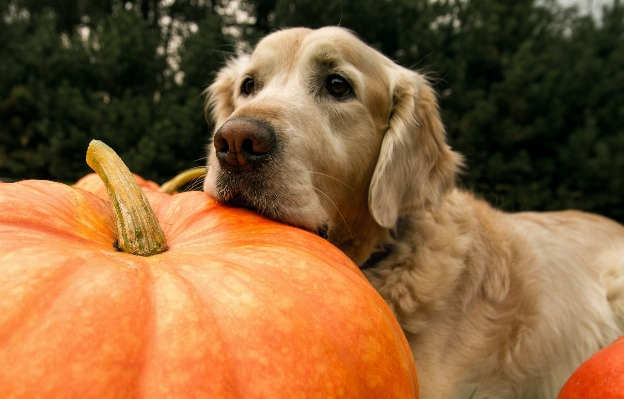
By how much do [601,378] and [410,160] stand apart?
126 cm

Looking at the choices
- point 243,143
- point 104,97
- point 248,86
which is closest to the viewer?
point 243,143

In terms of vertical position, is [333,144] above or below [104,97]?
above

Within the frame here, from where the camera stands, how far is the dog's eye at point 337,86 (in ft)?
7.43

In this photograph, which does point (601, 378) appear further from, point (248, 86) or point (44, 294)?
point (248, 86)

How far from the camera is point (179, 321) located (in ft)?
2.99

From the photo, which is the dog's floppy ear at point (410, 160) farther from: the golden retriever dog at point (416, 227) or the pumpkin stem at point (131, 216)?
the pumpkin stem at point (131, 216)

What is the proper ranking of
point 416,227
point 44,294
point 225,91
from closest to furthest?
point 44,294 < point 416,227 < point 225,91

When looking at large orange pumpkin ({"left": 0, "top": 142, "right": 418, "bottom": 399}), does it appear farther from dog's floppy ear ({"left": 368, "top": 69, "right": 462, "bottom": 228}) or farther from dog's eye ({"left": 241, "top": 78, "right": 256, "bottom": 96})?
dog's eye ({"left": 241, "top": 78, "right": 256, "bottom": 96})

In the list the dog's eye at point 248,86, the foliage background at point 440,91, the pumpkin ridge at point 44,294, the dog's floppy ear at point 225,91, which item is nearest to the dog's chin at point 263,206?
the pumpkin ridge at point 44,294

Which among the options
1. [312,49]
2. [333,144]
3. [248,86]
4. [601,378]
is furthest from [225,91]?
[601,378]

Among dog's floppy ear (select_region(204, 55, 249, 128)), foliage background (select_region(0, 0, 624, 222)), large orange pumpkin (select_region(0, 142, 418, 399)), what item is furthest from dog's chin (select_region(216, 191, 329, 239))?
foliage background (select_region(0, 0, 624, 222))

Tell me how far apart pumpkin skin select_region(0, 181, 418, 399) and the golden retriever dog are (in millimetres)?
644

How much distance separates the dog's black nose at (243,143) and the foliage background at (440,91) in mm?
4830

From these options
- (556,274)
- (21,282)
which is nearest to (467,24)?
(556,274)
